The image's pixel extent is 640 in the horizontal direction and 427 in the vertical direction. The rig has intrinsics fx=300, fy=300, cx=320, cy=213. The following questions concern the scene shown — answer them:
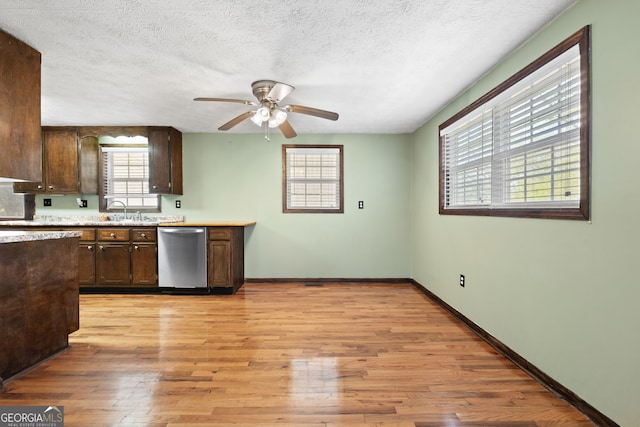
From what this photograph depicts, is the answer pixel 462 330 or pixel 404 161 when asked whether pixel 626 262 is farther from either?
pixel 404 161

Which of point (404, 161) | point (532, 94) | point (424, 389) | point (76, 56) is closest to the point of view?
point (424, 389)

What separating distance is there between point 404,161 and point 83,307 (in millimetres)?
4595

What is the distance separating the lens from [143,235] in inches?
156

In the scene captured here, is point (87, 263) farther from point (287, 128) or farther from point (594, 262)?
point (594, 262)

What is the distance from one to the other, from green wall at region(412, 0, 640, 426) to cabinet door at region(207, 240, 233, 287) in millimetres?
3009

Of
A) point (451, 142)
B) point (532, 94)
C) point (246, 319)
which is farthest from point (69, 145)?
point (532, 94)

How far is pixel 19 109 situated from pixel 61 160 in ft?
8.17

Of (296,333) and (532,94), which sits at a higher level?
(532,94)

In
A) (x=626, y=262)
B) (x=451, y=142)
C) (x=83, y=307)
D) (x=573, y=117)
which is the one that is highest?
(x=451, y=142)

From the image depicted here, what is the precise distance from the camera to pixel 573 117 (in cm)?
172

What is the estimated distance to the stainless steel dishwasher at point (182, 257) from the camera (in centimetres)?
392

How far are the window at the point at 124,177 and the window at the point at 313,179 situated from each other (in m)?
2.16

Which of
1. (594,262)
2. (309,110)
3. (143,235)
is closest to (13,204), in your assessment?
(143,235)
